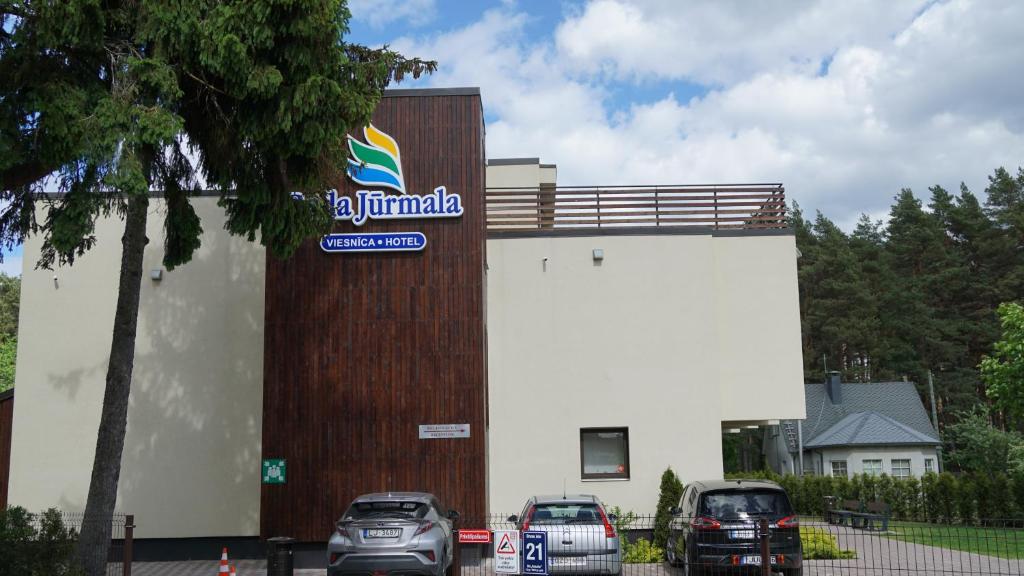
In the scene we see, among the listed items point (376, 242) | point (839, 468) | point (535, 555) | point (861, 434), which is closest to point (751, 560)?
point (535, 555)

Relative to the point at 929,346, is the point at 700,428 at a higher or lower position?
lower

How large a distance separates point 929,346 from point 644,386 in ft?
127

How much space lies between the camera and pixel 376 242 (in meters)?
17.2

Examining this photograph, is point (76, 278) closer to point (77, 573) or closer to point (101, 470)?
point (101, 470)

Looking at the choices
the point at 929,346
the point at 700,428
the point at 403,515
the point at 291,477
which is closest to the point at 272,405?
the point at 291,477

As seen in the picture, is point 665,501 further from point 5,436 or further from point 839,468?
point 839,468

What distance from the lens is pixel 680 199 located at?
19.4 meters

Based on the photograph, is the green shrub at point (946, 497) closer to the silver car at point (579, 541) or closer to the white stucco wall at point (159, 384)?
the silver car at point (579, 541)

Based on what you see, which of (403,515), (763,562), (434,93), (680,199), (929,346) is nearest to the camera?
(763,562)

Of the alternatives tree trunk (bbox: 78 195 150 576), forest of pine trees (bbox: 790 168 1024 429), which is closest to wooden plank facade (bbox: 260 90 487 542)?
tree trunk (bbox: 78 195 150 576)

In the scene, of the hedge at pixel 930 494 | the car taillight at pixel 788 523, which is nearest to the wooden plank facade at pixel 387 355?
the car taillight at pixel 788 523

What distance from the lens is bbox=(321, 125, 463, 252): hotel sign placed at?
56.6ft

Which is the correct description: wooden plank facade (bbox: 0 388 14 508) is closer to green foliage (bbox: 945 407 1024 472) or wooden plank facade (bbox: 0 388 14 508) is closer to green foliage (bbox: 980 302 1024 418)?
green foliage (bbox: 980 302 1024 418)

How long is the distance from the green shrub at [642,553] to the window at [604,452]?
1749 mm
